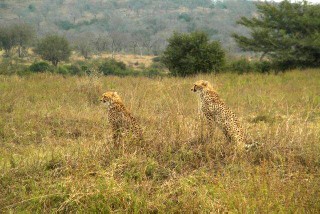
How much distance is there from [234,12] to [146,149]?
98793mm

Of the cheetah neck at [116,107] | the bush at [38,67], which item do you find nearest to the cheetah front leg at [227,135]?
the cheetah neck at [116,107]

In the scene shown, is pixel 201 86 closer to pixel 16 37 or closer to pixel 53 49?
pixel 53 49

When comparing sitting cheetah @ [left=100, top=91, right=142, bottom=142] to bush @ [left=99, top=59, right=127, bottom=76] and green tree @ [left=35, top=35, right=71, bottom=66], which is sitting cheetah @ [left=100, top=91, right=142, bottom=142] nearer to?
bush @ [left=99, top=59, right=127, bottom=76]

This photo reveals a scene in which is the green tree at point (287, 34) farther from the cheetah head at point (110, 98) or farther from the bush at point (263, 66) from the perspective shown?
the cheetah head at point (110, 98)

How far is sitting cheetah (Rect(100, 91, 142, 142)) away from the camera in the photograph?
4.33m

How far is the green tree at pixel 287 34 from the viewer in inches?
720

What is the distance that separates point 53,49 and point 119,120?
3276cm

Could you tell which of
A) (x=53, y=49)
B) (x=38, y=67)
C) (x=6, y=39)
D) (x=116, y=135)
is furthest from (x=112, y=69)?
(x=116, y=135)

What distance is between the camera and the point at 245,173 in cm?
359

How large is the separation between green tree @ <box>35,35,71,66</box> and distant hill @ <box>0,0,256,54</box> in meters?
23.8

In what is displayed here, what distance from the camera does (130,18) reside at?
103 meters

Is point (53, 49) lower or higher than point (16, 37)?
lower

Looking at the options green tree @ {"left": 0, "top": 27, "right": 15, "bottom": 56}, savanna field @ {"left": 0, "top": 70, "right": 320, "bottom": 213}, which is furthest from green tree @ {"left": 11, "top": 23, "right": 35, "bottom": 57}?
savanna field @ {"left": 0, "top": 70, "right": 320, "bottom": 213}

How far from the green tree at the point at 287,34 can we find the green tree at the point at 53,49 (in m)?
18.9
